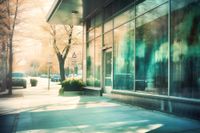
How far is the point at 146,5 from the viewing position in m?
11.0

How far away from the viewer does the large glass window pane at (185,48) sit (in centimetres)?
802

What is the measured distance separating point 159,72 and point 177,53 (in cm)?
124

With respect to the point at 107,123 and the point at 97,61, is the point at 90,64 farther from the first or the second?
the point at 107,123

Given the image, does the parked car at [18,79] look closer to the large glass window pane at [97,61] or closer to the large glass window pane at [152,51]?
the large glass window pane at [97,61]

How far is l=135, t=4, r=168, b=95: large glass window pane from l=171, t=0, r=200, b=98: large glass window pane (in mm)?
479

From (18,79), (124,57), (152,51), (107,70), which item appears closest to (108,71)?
(107,70)

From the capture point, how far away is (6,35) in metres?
19.4

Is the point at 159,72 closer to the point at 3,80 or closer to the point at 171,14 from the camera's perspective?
the point at 171,14

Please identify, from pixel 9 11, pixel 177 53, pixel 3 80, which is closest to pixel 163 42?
pixel 177 53

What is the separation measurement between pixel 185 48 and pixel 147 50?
246 cm

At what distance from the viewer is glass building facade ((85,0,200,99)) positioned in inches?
327

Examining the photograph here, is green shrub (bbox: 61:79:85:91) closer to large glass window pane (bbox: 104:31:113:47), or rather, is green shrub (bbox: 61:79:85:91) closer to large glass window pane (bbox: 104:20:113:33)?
large glass window pane (bbox: 104:31:113:47)

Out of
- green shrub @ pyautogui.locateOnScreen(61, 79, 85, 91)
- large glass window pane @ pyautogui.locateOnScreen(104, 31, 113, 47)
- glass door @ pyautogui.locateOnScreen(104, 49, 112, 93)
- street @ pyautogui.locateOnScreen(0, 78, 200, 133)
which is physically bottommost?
street @ pyautogui.locateOnScreen(0, 78, 200, 133)

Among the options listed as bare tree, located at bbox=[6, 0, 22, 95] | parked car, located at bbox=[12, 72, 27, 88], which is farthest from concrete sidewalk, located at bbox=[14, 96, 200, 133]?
parked car, located at bbox=[12, 72, 27, 88]
